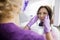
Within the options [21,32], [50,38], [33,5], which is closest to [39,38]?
[21,32]

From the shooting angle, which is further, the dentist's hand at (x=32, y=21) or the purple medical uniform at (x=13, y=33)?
the dentist's hand at (x=32, y=21)

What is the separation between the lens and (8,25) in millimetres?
499

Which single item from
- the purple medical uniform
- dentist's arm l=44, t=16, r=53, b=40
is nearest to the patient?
the purple medical uniform

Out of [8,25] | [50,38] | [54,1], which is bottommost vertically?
[50,38]

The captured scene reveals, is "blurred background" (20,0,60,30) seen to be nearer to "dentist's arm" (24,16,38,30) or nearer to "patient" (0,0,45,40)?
"dentist's arm" (24,16,38,30)

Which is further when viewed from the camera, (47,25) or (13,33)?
(47,25)

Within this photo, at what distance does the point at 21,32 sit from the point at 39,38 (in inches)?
2.5

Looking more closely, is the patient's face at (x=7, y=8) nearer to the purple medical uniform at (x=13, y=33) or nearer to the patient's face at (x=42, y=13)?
the purple medical uniform at (x=13, y=33)

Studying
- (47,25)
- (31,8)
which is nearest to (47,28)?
(47,25)

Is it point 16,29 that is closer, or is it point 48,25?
point 16,29

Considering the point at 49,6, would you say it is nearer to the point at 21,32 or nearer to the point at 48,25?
the point at 48,25

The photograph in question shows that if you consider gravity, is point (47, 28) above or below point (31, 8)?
below

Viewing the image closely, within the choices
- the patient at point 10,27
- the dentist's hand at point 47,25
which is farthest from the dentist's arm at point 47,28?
the patient at point 10,27

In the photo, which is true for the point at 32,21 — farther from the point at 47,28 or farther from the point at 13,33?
the point at 13,33
